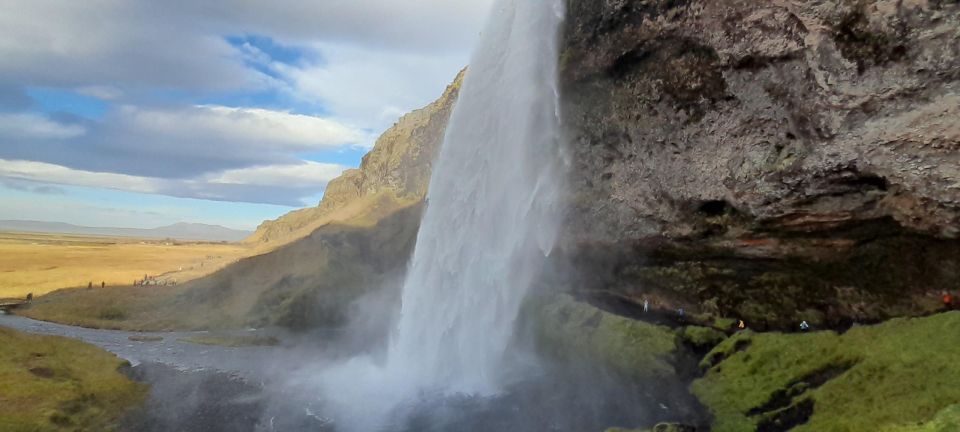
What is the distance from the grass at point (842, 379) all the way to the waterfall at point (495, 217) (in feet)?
53.0

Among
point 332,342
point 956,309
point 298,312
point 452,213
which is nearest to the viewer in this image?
point 956,309

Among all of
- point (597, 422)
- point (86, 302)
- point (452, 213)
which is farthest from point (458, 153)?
point (86, 302)

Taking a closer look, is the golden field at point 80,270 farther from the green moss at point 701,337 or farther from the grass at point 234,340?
the green moss at point 701,337

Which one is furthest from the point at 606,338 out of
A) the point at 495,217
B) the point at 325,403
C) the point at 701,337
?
the point at 325,403

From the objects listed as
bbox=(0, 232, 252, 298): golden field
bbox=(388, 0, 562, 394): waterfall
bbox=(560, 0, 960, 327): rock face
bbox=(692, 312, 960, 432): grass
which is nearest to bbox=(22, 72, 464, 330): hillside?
bbox=(0, 232, 252, 298): golden field

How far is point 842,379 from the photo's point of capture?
69.7 feet

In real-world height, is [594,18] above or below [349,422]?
above

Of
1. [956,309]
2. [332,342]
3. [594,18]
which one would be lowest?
[332,342]

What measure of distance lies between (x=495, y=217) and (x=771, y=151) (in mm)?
19517

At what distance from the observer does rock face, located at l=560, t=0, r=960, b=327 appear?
65.6 ft

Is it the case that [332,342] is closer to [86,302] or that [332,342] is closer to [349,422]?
[349,422]

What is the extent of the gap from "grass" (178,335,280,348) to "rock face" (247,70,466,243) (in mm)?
48134

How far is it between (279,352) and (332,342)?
228 inches

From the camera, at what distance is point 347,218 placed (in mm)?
106625
